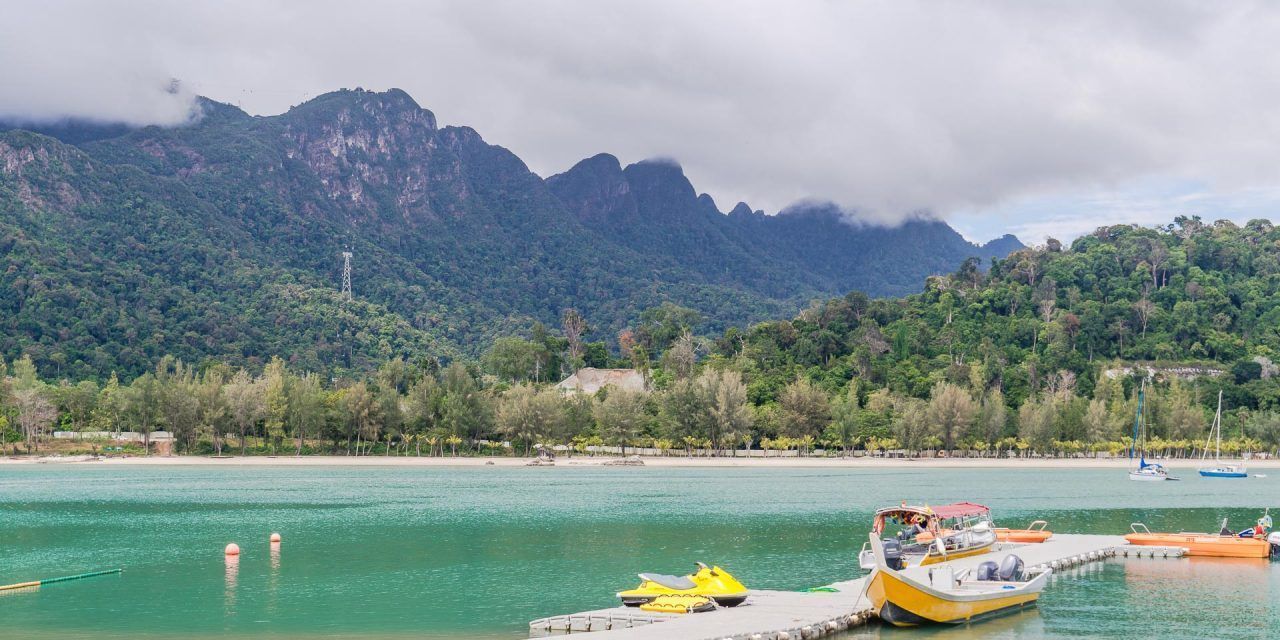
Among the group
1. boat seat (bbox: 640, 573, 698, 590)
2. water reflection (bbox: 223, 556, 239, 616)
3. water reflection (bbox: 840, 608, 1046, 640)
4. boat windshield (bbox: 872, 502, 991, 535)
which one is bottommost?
water reflection (bbox: 840, 608, 1046, 640)

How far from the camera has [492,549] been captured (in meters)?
48.9

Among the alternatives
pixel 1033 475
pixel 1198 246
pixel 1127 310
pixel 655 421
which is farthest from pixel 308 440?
pixel 1198 246

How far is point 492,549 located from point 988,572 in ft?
73.7

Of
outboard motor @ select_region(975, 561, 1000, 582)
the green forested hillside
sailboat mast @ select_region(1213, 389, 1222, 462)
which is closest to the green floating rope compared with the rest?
outboard motor @ select_region(975, 561, 1000, 582)

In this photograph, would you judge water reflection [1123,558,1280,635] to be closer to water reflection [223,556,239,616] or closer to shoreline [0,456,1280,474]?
water reflection [223,556,239,616]

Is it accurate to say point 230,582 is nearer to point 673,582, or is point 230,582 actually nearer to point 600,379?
point 673,582

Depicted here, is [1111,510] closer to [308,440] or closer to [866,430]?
[866,430]

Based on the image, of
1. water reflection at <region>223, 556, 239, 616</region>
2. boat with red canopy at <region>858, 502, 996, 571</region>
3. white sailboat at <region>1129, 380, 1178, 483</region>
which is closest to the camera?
water reflection at <region>223, 556, 239, 616</region>

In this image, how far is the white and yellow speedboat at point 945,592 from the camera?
29.7 m

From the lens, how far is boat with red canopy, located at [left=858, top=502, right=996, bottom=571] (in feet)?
121

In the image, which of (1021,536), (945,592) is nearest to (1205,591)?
(1021,536)

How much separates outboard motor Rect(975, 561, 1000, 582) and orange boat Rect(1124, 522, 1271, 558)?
14.7 m

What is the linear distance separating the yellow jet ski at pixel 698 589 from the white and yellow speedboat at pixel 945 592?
11.8ft

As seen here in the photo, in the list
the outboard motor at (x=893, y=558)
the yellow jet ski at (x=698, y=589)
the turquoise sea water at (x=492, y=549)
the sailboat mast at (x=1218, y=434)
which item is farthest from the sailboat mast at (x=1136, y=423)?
the yellow jet ski at (x=698, y=589)
